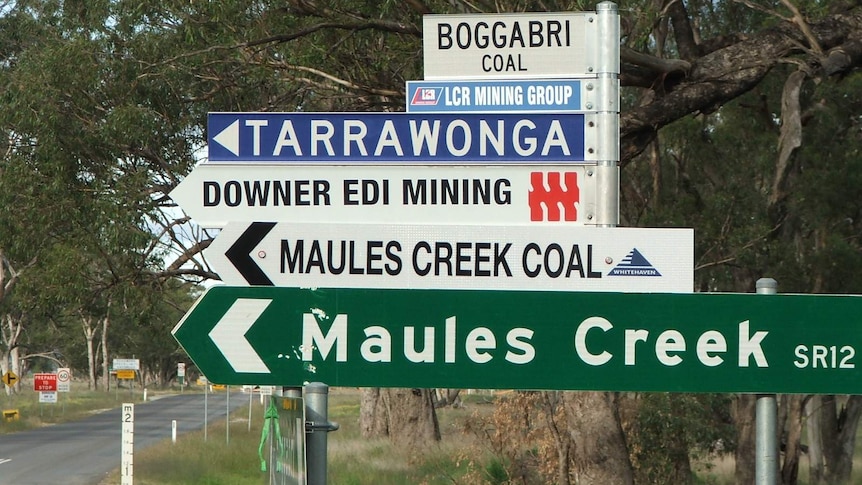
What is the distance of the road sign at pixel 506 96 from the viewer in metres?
3.77

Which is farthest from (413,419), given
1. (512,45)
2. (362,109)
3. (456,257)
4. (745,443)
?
(456,257)

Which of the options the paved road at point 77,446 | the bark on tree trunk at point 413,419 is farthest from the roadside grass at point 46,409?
the bark on tree trunk at point 413,419

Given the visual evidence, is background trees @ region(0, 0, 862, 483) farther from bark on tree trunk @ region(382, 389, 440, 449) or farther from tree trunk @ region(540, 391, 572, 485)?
bark on tree trunk @ region(382, 389, 440, 449)

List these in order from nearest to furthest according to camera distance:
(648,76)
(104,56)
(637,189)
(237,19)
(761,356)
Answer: (761,356) < (648,76) < (237,19) < (104,56) < (637,189)

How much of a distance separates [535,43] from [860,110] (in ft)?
55.5

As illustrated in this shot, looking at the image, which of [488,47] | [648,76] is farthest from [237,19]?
[488,47]

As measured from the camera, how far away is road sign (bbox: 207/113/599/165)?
3.58 m

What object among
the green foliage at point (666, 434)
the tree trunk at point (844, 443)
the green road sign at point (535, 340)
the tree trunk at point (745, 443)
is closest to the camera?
the green road sign at point (535, 340)

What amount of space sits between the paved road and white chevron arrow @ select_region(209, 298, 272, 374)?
68.0 feet

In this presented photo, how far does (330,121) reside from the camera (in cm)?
361

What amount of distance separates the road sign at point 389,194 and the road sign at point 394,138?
5 centimetres

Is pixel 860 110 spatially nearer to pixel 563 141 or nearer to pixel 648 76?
pixel 648 76

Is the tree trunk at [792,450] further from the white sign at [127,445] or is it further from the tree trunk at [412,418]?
the tree trunk at [412,418]

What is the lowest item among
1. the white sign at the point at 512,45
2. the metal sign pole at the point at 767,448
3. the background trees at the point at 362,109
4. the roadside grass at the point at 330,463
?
the roadside grass at the point at 330,463
